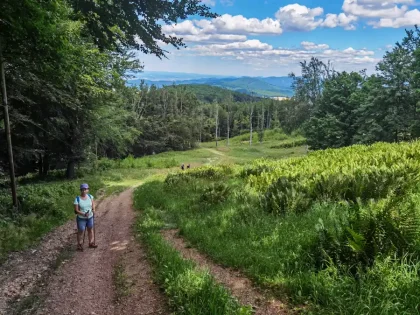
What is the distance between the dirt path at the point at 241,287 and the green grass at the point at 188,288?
0.31 m

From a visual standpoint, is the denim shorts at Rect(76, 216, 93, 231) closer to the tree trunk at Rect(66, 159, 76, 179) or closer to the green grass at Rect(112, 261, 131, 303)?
the green grass at Rect(112, 261, 131, 303)

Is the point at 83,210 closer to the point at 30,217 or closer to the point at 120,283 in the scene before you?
the point at 120,283

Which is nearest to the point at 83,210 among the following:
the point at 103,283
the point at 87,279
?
the point at 87,279

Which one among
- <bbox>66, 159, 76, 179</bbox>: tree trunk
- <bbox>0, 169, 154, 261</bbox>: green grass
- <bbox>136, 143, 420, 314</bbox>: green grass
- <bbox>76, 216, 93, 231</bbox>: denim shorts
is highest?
<bbox>136, 143, 420, 314</bbox>: green grass

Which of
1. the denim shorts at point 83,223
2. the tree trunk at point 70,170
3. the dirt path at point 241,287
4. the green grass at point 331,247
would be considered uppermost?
the green grass at point 331,247

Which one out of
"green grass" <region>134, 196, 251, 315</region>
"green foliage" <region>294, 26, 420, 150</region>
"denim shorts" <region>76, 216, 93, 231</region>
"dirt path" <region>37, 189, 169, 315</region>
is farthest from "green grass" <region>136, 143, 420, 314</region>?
"green foliage" <region>294, 26, 420, 150</region>

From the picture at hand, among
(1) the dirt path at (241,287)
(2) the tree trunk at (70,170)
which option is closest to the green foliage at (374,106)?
(2) the tree trunk at (70,170)

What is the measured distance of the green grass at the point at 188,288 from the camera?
5254 mm

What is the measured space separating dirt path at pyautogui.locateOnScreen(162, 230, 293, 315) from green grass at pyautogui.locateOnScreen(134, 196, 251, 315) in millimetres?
306

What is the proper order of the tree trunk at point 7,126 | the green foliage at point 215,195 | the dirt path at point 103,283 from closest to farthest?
1. the dirt path at point 103,283
2. the tree trunk at point 7,126
3. the green foliage at point 215,195

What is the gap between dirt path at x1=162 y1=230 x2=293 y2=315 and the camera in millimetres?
5458

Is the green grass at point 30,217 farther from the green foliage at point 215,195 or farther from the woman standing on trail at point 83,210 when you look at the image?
the green foliage at point 215,195

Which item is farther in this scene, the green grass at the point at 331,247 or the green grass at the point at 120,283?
the green grass at the point at 120,283

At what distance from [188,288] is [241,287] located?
38.9 inches
